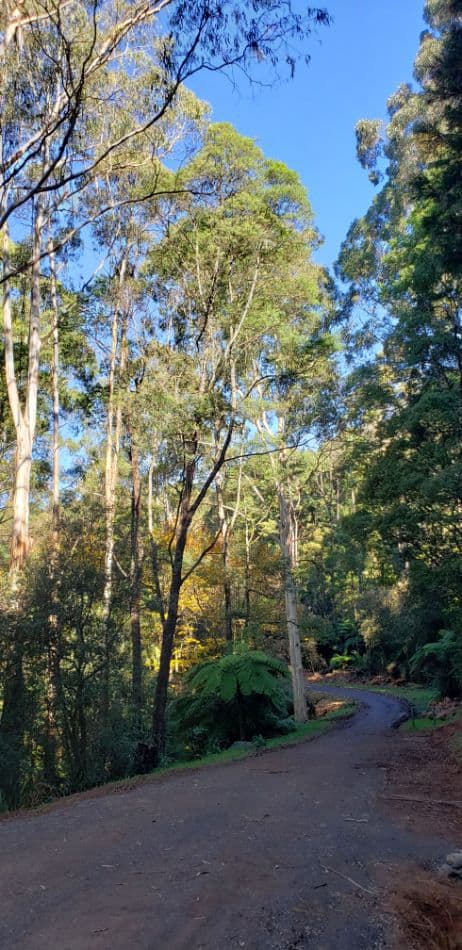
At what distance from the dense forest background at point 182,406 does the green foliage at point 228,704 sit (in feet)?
0.22

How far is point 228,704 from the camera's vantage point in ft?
46.3

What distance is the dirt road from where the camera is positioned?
Answer: 3.01m

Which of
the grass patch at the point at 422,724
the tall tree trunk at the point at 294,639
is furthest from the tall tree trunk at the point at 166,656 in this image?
the grass patch at the point at 422,724

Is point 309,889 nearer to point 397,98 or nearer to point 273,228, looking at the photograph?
point 273,228

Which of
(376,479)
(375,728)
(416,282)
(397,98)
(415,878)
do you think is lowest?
(375,728)

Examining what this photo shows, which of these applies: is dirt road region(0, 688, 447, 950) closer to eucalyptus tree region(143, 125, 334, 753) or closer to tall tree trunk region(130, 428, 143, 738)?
tall tree trunk region(130, 428, 143, 738)

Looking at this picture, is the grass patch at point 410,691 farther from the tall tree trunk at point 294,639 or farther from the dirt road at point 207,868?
the dirt road at point 207,868

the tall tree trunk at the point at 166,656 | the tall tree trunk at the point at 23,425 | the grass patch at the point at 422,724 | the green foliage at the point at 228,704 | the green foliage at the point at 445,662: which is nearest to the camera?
the tall tree trunk at the point at 166,656

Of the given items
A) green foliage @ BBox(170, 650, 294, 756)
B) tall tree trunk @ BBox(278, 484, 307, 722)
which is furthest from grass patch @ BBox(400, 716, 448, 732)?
green foliage @ BBox(170, 650, 294, 756)

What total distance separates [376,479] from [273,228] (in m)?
7.16

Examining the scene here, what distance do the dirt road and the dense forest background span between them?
3.32m

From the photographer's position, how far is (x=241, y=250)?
1514cm

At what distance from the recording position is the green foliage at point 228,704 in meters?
13.2

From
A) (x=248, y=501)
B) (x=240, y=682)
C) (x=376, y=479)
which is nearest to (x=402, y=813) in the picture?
(x=240, y=682)
